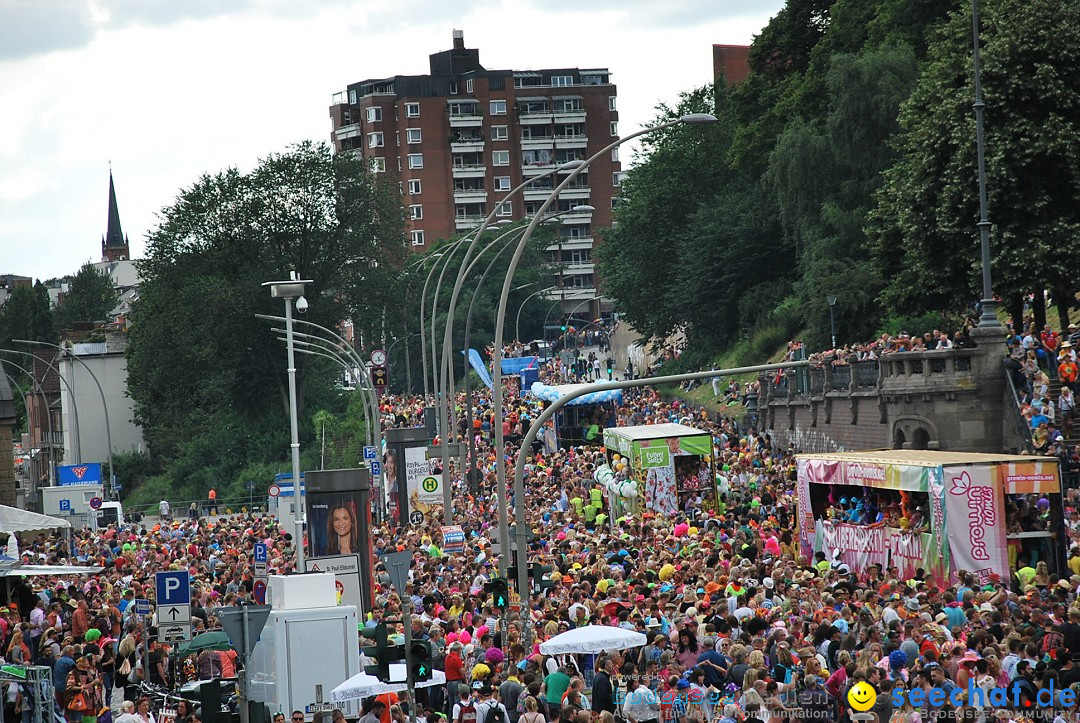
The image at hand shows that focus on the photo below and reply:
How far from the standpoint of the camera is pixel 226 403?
80.8m

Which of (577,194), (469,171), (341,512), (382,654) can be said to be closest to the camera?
(382,654)

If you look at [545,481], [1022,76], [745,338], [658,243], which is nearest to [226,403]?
[658,243]

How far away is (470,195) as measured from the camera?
134000mm

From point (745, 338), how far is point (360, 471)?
42.6 metres

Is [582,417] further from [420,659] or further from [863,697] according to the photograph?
[863,697]

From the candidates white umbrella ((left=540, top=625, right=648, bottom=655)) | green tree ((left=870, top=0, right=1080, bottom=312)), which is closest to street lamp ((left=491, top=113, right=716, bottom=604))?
white umbrella ((left=540, top=625, right=648, bottom=655))

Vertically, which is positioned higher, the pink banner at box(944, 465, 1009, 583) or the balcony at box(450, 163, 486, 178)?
the balcony at box(450, 163, 486, 178)

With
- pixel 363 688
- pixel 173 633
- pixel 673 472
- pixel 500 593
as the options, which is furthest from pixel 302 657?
pixel 673 472

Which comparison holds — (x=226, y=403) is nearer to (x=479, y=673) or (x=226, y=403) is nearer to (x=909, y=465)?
(x=909, y=465)

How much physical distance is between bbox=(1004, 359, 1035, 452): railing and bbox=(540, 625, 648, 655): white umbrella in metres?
18.1

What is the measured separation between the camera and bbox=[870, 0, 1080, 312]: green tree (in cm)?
3709

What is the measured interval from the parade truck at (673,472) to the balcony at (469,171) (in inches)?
3927

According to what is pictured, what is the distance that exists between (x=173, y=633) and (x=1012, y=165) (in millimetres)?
24580

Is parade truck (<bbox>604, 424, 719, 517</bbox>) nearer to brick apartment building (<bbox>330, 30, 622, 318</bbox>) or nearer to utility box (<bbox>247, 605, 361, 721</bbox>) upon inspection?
utility box (<bbox>247, 605, 361, 721</bbox>)
